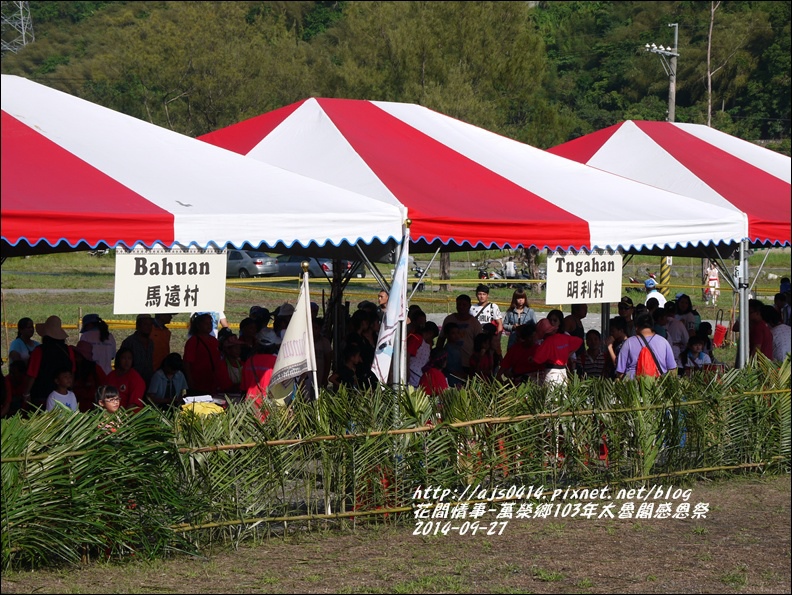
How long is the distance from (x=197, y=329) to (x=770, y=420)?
17.4 feet

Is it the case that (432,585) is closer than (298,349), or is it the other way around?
(432,585)

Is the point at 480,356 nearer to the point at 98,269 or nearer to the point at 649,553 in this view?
the point at 649,553

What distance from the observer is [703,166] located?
42.6 feet

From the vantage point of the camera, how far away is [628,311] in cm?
1366

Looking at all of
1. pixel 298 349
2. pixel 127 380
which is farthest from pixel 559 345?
pixel 127 380

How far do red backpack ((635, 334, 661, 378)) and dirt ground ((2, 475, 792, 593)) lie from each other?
178 centimetres

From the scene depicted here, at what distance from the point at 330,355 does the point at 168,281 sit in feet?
11.3

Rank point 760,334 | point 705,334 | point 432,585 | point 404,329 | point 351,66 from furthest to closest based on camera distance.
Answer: point 351,66 < point 705,334 < point 760,334 < point 404,329 < point 432,585

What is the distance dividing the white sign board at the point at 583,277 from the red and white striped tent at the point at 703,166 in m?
1.80

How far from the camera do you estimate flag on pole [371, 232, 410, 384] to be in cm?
843

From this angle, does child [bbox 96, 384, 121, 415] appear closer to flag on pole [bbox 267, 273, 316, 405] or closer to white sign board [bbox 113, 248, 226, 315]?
white sign board [bbox 113, 248, 226, 315]

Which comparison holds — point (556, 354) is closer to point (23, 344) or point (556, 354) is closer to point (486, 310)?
point (486, 310)

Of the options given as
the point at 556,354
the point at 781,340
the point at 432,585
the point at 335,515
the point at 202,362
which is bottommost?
the point at 432,585

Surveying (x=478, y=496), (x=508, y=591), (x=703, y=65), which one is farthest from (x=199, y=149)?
(x=703, y=65)
